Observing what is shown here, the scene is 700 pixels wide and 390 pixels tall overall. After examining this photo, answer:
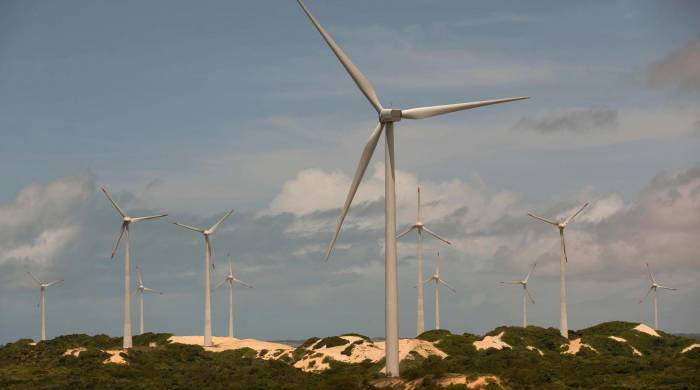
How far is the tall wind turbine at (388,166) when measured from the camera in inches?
3265

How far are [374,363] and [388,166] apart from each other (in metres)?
52.7

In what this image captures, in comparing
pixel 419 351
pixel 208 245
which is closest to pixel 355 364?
pixel 419 351

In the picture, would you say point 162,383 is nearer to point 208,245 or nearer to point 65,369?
point 65,369

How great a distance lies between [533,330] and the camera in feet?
538

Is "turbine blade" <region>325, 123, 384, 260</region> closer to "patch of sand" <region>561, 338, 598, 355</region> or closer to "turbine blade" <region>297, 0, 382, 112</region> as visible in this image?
"turbine blade" <region>297, 0, 382, 112</region>

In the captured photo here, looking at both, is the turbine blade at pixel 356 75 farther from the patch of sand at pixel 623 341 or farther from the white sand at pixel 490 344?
the patch of sand at pixel 623 341

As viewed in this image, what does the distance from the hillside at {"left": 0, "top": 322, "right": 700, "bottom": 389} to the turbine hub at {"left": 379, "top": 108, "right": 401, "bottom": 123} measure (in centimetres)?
2292

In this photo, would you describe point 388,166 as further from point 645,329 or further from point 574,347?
point 645,329

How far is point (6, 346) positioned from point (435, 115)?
11171 cm

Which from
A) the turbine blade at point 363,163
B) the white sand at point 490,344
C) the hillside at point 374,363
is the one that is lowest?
the hillside at point 374,363

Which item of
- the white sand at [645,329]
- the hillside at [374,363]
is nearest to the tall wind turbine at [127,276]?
the hillside at [374,363]

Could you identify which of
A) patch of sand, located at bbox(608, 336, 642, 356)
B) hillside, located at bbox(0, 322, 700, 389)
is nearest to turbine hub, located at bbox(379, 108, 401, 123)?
hillside, located at bbox(0, 322, 700, 389)

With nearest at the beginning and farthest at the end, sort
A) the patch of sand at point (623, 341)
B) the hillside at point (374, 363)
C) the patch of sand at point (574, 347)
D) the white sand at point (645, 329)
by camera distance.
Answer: the hillside at point (374, 363) → the patch of sand at point (574, 347) → the patch of sand at point (623, 341) → the white sand at point (645, 329)

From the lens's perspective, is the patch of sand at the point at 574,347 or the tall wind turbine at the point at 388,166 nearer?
the tall wind turbine at the point at 388,166
